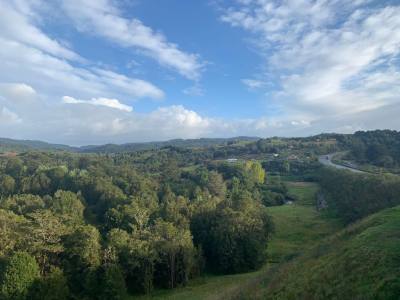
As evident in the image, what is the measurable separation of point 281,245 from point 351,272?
44.6m

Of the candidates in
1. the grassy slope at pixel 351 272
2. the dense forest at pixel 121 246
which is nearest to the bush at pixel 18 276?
the dense forest at pixel 121 246

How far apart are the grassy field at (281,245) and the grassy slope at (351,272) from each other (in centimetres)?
411

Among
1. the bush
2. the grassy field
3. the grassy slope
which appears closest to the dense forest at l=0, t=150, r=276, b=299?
the bush

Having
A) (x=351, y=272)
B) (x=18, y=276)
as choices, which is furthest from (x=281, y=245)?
(x=351, y=272)

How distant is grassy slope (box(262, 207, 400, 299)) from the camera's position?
59.9 feet

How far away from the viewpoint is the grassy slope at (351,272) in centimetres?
1827

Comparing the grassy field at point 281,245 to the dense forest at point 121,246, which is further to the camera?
the dense forest at point 121,246

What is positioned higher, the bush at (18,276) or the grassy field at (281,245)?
the bush at (18,276)

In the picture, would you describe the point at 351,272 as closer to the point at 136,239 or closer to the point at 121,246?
the point at 121,246

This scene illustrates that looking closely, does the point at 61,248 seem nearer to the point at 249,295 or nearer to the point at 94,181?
the point at 249,295

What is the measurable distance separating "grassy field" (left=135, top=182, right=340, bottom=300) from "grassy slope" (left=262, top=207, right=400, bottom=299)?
411 cm

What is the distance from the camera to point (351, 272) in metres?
21.3

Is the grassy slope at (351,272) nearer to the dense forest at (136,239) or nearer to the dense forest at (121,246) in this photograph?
the dense forest at (136,239)

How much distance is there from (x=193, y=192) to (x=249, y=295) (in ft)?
251
